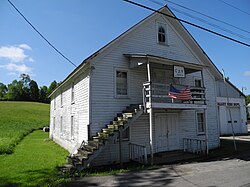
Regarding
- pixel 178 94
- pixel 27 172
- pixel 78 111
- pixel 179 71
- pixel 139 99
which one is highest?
pixel 179 71

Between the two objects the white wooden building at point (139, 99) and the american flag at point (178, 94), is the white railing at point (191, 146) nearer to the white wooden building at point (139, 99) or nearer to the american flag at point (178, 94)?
the white wooden building at point (139, 99)

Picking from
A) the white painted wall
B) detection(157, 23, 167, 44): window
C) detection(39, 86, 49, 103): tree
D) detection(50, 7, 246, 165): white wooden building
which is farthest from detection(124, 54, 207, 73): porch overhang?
detection(39, 86, 49, 103): tree

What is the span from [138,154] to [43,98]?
98.4m

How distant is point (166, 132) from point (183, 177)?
574cm

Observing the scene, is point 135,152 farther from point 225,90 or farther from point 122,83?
point 225,90

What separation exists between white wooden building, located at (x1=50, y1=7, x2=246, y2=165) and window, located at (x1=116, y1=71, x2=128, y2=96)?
6cm

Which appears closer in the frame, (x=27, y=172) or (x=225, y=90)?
(x=27, y=172)

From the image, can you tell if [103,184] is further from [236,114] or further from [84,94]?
[236,114]

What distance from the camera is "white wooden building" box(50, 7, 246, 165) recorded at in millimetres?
10953

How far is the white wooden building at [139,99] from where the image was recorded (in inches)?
431

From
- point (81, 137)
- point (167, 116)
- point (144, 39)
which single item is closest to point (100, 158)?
point (81, 137)

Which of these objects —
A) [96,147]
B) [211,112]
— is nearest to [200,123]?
[211,112]

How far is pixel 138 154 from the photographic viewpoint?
38.6 ft

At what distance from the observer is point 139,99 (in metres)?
12.8
